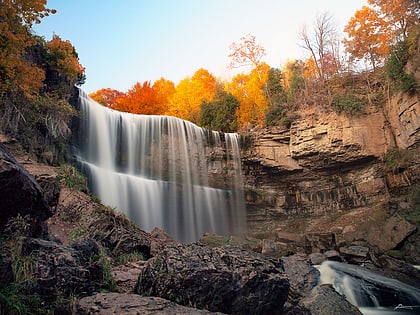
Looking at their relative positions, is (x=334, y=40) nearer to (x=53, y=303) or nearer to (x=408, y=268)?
(x=408, y=268)

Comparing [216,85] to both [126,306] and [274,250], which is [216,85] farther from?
[126,306]

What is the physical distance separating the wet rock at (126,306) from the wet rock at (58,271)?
0.99 ft

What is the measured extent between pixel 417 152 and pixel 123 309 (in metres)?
20.0

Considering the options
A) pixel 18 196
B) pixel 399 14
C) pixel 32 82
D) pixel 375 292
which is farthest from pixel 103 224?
pixel 399 14

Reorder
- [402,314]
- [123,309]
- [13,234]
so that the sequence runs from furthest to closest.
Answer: [402,314], [13,234], [123,309]

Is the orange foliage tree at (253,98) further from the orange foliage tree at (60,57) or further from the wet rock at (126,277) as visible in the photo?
the wet rock at (126,277)

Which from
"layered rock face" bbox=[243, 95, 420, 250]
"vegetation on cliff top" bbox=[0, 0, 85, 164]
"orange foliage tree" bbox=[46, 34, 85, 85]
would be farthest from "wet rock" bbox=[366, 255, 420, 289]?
"orange foliage tree" bbox=[46, 34, 85, 85]

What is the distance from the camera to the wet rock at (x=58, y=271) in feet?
10.5

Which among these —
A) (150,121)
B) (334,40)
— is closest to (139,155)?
(150,121)

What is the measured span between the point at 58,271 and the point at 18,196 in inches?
39.8

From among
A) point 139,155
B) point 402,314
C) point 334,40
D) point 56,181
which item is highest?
point 334,40

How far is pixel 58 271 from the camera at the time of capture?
337cm

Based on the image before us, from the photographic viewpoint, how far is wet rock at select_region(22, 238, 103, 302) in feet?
10.5

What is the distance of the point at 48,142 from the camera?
12703 millimetres
